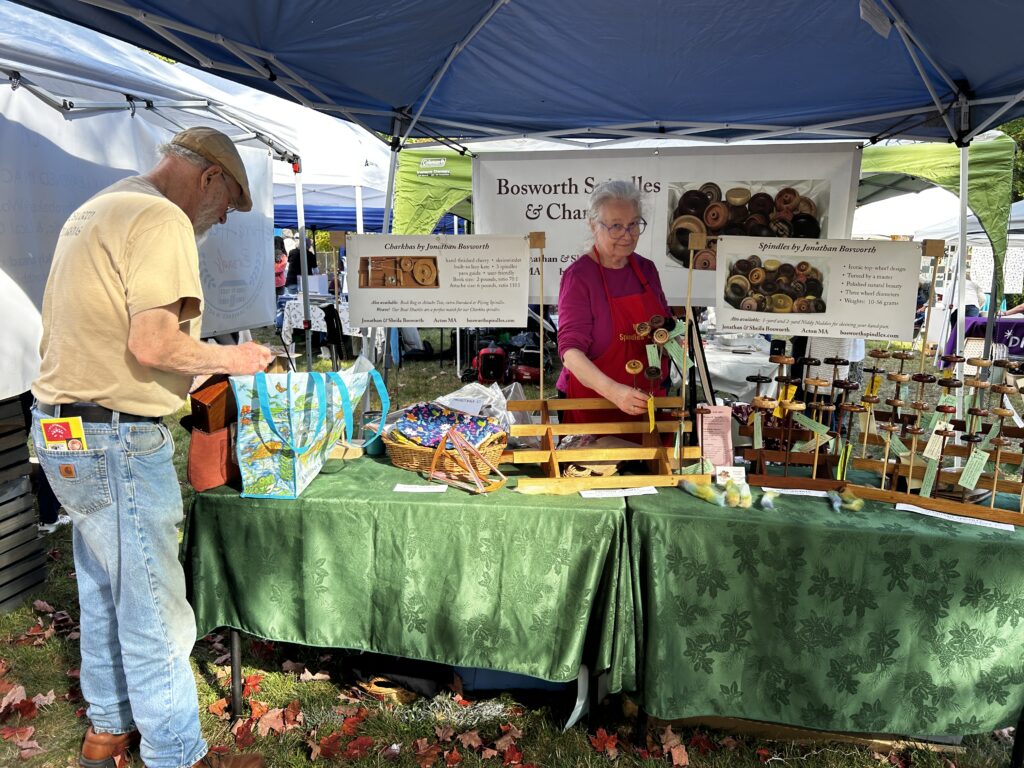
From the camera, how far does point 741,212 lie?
3.57m

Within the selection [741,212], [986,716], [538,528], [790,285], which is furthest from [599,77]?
[986,716]

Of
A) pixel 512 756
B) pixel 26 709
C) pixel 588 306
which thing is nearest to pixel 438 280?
pixel 588 306

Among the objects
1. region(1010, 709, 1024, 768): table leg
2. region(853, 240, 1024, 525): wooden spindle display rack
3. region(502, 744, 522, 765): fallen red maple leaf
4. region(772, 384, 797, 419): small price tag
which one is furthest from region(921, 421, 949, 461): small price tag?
region(502, 744, 522, 765): fallen red maple leaf

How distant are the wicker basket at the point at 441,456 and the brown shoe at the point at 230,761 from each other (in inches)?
39.3

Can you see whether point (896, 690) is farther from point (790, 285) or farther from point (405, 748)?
point (405, 748)

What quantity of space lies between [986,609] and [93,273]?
2.49 metres

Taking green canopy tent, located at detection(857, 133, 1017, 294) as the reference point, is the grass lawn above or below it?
below

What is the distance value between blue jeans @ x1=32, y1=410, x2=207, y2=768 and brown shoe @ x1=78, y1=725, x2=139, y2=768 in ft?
0.20

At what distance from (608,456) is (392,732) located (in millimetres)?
1186

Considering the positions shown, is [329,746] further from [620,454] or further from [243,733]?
[620,454]

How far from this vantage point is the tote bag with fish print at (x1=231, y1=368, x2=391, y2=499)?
186 centimetres

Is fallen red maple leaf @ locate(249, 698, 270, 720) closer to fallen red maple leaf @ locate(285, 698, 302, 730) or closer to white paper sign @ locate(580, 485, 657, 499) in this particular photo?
fallen red maple leaf @ locate(285, 698, 302, 730)

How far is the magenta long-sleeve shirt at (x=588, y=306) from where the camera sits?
2.63 metres

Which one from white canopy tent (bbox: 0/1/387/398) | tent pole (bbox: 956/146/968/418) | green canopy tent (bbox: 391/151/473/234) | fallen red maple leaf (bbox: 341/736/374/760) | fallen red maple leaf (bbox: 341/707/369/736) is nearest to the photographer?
fallen red maple leaf (bbox: 341/736/374/760)
